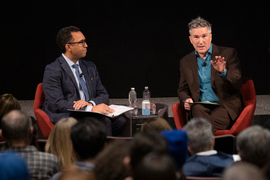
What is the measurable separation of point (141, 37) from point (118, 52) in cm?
47

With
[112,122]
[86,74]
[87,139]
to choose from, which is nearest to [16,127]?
[87,139]

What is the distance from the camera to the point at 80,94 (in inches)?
147

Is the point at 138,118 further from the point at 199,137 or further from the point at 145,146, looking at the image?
the point at 145,146

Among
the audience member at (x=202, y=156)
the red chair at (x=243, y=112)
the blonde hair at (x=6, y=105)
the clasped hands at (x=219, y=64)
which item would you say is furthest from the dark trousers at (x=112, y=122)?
the audience member at (x=202, y=156)

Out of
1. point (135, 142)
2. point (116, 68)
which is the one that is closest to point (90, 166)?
point (135, 142)

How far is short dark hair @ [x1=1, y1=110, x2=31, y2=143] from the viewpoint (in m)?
2.15

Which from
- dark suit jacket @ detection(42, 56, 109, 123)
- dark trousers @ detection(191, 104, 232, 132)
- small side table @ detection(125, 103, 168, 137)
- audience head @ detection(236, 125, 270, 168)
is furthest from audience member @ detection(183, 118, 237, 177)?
dark suit jacket @ detection(42, 56, 109, 123)

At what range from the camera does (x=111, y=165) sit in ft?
5.42

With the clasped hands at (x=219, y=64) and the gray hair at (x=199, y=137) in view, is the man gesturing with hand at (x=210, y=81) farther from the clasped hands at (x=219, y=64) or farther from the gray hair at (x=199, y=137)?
the gray hair at (x=199, y=137)

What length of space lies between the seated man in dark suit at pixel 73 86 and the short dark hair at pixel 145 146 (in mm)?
1770

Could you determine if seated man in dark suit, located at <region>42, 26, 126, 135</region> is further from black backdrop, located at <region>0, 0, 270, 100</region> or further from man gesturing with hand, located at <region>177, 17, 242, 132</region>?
black backdrop, located at <region>0, 0, 270, 100</region>

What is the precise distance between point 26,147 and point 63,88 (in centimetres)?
161

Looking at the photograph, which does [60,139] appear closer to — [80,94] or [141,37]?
[80,94]

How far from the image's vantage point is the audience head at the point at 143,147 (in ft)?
5.22
